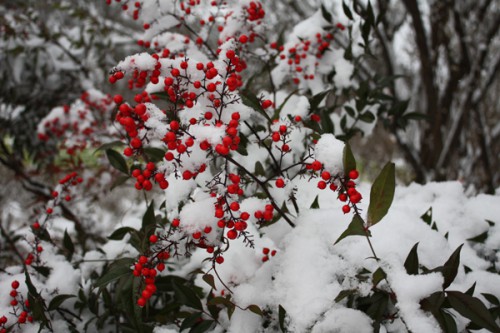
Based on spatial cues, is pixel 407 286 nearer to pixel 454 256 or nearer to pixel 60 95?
pixel 454 256

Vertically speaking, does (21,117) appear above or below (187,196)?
above

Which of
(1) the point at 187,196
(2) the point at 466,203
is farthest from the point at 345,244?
(2) the point at 466,203

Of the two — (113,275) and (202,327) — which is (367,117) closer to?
(202,327)

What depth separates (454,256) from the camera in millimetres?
877

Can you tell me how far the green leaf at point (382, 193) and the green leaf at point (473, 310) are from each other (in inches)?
10.3

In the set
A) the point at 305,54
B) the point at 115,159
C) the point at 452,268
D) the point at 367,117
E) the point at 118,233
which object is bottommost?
the point at 452,268

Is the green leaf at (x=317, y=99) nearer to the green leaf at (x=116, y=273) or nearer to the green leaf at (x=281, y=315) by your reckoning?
the green leaf at (x=281, y=315)

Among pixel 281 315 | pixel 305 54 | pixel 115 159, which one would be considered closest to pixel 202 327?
pixel 281 315

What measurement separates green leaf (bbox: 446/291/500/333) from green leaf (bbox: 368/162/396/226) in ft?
0.86

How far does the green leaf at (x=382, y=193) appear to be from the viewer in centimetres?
88

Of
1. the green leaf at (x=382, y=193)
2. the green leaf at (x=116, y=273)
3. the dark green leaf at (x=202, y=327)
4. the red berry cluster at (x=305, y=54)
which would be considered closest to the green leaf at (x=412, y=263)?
the green leaf at (x=382, y=193)

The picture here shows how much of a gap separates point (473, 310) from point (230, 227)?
637 mm

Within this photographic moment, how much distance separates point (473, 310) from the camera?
81 cm

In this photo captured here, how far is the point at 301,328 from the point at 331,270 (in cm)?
21
